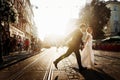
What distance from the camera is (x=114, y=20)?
9212 cm

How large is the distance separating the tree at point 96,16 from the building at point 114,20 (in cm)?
2016

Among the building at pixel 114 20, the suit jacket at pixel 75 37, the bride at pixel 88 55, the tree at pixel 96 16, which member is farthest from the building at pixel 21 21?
the building at pixel 114 20

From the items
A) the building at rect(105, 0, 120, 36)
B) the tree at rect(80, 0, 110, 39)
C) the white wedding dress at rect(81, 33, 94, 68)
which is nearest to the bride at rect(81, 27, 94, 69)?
the white wedding dress at rect(81, 33, 94, 68)

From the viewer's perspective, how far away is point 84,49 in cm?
1363

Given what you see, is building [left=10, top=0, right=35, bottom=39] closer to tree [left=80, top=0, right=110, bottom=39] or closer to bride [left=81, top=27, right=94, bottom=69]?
tree [left=80, top=0, right=110, bottom=39]

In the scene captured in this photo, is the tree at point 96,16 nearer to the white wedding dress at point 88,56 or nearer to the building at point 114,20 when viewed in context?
the building at point 114,20

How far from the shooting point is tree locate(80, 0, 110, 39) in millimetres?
69375

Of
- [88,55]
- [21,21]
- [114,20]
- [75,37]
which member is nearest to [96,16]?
[21,21]

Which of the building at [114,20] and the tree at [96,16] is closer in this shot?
the tree at [96,16]

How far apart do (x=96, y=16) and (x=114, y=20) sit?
2367cm

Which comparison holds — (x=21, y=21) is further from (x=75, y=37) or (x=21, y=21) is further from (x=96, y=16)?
(x=75, y=37)

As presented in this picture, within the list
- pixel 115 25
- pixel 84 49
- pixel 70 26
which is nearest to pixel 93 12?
pixel 115 25

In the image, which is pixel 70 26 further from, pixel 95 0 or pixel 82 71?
pixel 82 71

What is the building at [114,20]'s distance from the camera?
90875 millimetres
